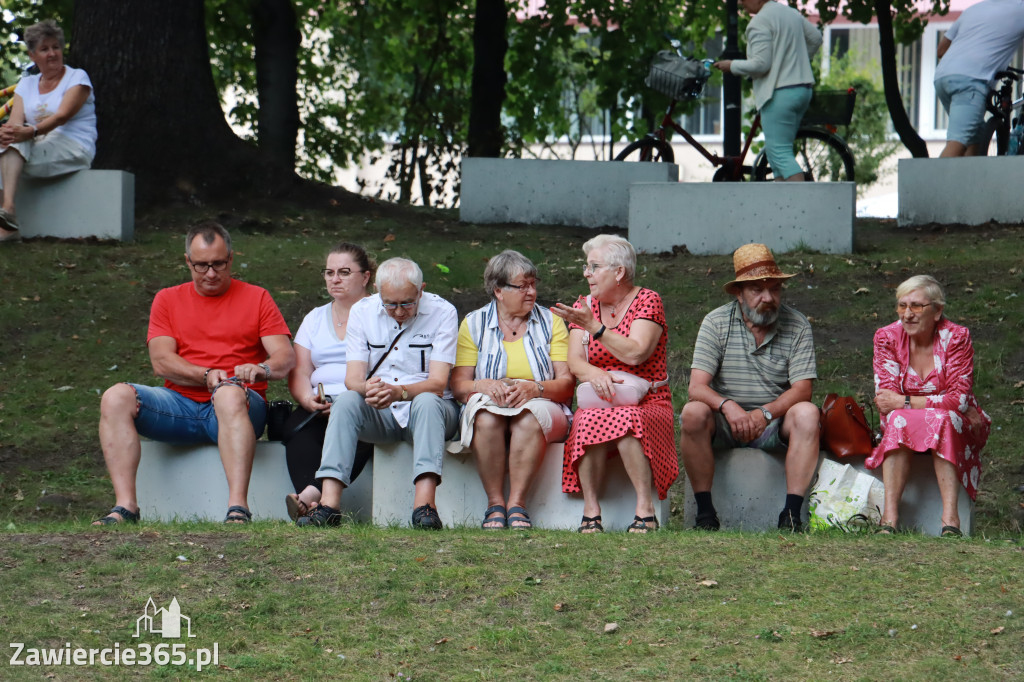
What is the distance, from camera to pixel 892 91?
64.9 ft

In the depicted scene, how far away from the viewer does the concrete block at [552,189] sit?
1370cm

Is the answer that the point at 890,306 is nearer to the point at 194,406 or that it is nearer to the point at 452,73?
the point at 194,406

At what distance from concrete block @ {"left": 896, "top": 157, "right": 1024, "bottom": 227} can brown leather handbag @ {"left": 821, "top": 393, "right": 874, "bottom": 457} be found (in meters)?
6.98

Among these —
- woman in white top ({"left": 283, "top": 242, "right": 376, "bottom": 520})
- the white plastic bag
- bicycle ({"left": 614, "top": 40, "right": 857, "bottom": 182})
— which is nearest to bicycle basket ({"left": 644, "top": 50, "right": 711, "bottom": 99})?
bicycle ({"left": 614, "top": 40, "right": 857, "bottom": 182})

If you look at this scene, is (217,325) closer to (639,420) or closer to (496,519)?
(496,519)

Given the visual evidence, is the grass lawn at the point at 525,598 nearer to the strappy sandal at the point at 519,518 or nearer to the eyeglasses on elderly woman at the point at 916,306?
the strappy sandal at the point at 519,518

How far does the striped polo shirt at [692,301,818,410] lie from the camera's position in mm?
6352

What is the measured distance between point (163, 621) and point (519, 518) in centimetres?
192

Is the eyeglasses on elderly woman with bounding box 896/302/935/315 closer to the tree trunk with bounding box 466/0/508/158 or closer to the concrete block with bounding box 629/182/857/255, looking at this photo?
the concrete block with bounding box 629/182/857/255

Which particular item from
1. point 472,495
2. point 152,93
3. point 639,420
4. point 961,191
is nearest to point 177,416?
point 472,495

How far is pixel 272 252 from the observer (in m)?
11.5

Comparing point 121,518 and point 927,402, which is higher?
point 927,402

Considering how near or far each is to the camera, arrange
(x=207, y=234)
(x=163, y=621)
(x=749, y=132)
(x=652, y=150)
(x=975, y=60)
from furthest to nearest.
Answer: (x=652, y=150) < (x=749, y=132) < (x=975, y=60) < (x=207, y=234) < (x=163, y=621)

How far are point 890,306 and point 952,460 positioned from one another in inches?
155
